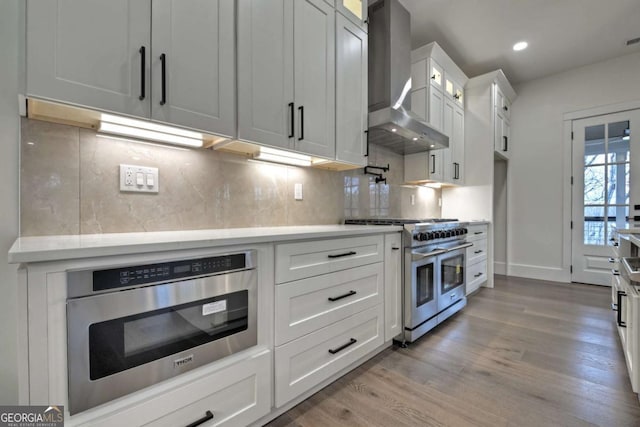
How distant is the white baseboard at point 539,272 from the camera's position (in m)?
4.24

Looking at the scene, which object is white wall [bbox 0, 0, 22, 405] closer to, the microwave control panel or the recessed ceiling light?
the microwave control panel

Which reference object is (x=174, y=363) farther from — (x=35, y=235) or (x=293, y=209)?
(x=293, y=209)

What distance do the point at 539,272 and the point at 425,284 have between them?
10.8 ft

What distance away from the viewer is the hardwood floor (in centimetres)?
141

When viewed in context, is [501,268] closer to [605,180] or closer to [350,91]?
[605,180]

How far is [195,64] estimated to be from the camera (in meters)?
1.31

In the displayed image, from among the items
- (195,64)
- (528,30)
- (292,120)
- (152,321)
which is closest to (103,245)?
(152,321)

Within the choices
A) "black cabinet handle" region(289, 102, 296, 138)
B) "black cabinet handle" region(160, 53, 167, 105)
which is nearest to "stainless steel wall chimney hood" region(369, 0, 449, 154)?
"black cabinet handle" region(289, 102, 296, 138)

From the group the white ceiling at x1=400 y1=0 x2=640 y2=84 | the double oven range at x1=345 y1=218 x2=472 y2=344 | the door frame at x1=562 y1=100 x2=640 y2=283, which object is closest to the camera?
the double oven range at x1=345 y1=218 x2=472 y2=344

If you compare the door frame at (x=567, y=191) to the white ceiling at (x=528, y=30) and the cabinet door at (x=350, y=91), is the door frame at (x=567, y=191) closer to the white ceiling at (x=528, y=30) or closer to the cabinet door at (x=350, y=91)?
the white ceiling at (x=528, y=30)

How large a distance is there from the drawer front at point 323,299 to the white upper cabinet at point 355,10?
1.83 m

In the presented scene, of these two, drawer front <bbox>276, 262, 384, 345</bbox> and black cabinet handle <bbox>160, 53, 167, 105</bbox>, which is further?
drawer front <bbox>276, 262, 384, 345</bbox>

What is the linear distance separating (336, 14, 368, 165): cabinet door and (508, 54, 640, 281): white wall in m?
3.66

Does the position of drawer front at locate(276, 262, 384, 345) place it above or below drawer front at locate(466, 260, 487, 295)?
above
